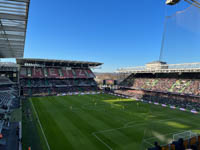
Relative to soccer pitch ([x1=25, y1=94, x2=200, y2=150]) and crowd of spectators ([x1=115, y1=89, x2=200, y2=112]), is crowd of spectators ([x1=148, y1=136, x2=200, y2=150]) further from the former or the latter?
crowd of spectators ([x1=115, y1=89, x2=200, y2=112])

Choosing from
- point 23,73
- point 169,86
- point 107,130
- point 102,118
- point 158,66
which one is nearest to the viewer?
point 107,130

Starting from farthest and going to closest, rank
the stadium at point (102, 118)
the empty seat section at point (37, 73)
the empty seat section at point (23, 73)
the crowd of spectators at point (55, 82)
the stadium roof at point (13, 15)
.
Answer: the empty seat section at point (37, 73), the empty seat section at point (23, 73), the crowd of spectators at point (55, 82), the stadium at point (102, 118), the stadium roof at point (13, 15)

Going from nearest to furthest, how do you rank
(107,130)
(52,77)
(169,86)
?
(107,130) → (169,86) → (52,77)

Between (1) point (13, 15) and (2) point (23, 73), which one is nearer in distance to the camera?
(1) point (13, 15)

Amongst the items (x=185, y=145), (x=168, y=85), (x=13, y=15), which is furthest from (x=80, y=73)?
(x=185, y=145)

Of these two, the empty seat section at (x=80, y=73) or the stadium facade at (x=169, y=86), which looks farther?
the empty seat section at (x=80, y=73)

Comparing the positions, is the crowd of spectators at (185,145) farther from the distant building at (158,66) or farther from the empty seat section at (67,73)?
the empty seat section at (67,73)

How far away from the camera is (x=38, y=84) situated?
56.2 metres

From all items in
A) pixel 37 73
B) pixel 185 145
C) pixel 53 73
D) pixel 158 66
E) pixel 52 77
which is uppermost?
pixel 158 66

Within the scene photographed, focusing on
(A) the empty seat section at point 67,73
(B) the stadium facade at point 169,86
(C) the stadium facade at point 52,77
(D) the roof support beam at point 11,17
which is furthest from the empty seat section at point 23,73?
(D) the roof support beam at point 11,17

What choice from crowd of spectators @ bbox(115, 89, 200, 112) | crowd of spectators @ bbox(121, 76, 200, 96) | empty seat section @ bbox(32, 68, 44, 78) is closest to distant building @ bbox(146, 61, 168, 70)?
crowd of spectators @ bbox(121, 76, 200, 96)

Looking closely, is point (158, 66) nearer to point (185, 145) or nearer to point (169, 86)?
point (169, 86)

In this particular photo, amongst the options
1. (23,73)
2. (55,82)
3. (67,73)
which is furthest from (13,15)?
(67,73)

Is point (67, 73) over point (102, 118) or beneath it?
over
